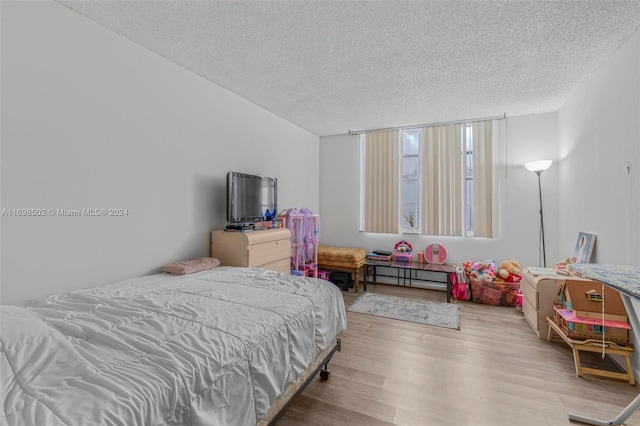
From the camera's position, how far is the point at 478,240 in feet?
14.6

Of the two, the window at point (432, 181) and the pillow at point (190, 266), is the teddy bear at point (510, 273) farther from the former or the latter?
the pillow at point (190, 266)

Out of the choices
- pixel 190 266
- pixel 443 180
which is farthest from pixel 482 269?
pixel 190 266

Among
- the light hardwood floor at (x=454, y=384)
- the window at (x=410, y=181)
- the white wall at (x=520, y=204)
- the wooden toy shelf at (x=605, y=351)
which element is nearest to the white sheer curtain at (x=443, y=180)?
the window at (x=410, y=181)

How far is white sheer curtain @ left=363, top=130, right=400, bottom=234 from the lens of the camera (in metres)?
4.94

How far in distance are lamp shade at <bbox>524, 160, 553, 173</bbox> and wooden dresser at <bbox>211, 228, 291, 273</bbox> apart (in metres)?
3.48

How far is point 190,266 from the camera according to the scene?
256cm

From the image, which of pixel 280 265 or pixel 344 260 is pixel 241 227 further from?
pixel 344 260

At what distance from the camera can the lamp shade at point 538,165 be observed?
12.3 feet

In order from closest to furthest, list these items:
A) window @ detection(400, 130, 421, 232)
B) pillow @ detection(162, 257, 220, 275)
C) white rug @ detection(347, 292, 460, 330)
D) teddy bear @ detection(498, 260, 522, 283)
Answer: pillow @ detection(162, 257, 220, 275)
white rug @ detection(347, 292, 460, 330)
teddy bear @ detection(498, 260, 522, 283)
window @ detection(400, 130, 421, 232)

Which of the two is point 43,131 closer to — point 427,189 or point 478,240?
point 427,189

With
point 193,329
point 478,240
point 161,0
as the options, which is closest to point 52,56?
point 161,0

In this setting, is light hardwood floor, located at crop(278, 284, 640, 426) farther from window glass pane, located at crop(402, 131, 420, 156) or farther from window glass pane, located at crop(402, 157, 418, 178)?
window glass pane, located at crop(402, 131, 420, 156)

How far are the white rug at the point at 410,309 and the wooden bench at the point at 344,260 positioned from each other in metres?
0.51

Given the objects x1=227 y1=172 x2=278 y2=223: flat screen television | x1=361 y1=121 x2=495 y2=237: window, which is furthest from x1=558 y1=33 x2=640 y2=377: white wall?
x1=227 y1=172 x2=278 y2=223: flat screen television
